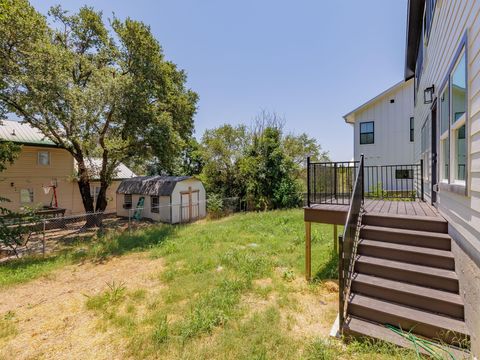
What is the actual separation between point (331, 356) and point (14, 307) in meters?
5.47

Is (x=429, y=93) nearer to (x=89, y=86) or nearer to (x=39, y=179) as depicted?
(x=89, y=86)

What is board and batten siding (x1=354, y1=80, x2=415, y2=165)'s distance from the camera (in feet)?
40.0

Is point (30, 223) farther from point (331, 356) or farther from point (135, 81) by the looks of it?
point (331, 356)

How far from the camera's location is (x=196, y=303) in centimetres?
402

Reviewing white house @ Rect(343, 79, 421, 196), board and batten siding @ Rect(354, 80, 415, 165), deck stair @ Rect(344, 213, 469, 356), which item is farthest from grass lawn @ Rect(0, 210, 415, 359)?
board and batten siding @ Rect(354, 80, 415, 165)

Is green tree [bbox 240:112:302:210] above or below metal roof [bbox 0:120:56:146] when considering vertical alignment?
below

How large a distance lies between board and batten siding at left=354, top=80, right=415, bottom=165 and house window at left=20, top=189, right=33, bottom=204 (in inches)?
754

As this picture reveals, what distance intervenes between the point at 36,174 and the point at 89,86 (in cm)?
756

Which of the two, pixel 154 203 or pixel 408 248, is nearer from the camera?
pixel 408 248

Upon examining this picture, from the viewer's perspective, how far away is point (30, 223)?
8.31 m

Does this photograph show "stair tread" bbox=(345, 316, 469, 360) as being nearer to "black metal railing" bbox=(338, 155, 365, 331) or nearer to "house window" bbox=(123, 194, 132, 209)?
"black metal railing" bbox=(338, 155, 365, 331)

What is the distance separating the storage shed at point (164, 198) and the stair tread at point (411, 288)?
444 inches

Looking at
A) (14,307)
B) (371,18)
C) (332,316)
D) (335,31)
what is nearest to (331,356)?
(332,316)

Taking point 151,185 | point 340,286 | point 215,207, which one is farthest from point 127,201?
point 340,286
